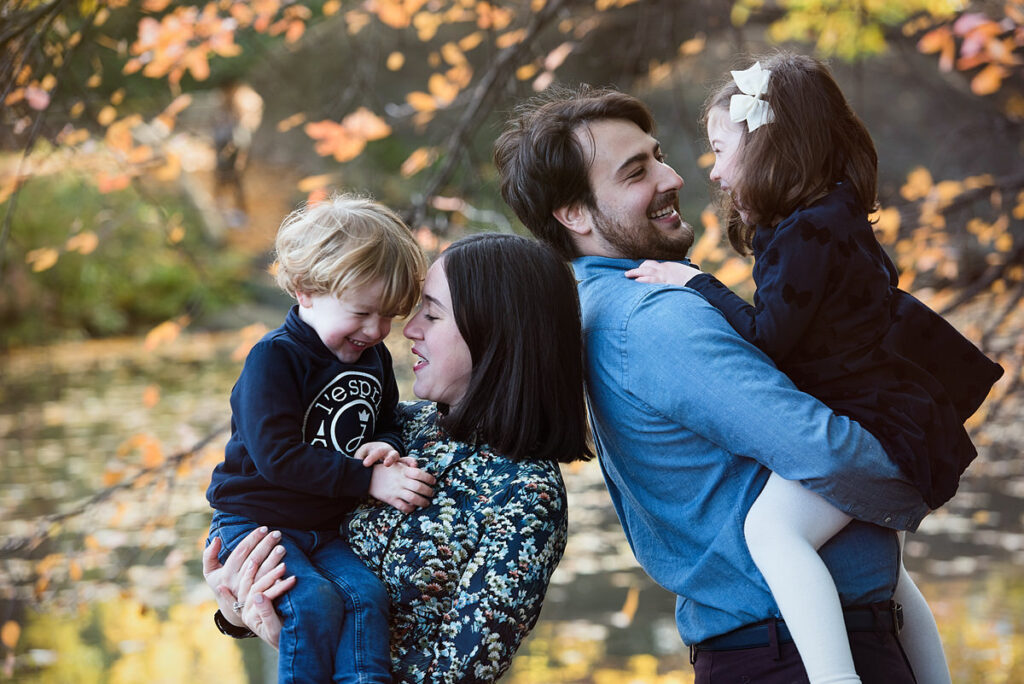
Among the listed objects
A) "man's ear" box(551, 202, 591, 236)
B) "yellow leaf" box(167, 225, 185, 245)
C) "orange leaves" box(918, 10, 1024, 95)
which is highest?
"man's ear" box(551, 202, 591, 236)

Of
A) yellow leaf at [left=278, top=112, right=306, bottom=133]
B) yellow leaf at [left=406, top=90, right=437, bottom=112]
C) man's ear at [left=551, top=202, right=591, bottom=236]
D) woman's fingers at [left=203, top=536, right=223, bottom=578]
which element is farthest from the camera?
yellow leaf at [left=278, top=112, right=306, bottom=133]

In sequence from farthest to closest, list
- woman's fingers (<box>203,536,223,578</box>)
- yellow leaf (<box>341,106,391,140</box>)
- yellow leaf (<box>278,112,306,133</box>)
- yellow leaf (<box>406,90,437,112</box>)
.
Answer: yellow leaf (<box>278,112,306,133</box>), yellow leaf (<box>341,106,391,140</box>), yellow leaf (<box>406,90,437,112</box>), woman's fingers (<box>203,536,223,578</box>)

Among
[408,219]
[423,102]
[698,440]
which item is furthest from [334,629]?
[423,102]

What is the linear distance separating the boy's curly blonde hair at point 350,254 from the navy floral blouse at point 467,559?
0.29 meters

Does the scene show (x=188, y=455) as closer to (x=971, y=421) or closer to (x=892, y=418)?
(x=892, y=418)

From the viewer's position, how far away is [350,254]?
6.03ft

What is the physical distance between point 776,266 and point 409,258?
616 millimetres

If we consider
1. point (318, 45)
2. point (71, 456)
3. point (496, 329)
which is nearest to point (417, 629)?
point (496, 329)

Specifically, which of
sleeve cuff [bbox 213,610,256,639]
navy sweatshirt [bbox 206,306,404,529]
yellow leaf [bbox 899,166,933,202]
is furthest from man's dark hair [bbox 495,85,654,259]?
yellow leaf [bbox 899,166,933,202]

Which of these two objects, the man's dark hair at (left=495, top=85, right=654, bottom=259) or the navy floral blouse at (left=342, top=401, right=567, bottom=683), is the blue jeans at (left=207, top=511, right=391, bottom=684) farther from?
the man's dark hair at (left=495, top=85, right=654, bottom=259)

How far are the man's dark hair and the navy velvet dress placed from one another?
36 centimetres

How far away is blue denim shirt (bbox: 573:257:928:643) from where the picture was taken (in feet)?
5.28

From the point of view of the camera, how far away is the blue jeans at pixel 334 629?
1.72 metres

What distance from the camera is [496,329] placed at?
5.88 ft
